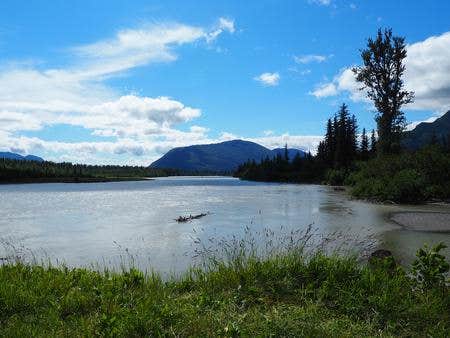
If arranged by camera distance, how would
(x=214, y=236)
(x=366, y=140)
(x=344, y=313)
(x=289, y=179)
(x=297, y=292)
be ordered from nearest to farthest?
(x=344, y=313) < (x=297, y=292) < (x=214, y=236) < (x=366, y=140) < (x=289, y=179)

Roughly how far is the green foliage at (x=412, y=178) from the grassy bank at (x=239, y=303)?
33.6 metres

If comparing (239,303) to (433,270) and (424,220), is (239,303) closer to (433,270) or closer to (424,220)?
(433,270)

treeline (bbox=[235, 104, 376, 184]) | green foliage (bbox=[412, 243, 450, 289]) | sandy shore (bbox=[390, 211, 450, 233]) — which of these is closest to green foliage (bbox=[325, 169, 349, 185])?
treeline (bbox=[235, 104, 376, 184])

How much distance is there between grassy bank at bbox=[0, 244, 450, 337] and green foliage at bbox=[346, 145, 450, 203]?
110ft

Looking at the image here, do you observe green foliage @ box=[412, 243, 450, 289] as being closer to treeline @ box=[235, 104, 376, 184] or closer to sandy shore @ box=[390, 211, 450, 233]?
sandy shore @ box=[390, 211, 450, 233]

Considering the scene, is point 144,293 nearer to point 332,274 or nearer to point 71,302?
point 71,302

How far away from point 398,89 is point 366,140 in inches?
3148

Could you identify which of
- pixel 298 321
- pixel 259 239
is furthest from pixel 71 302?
pixel 259 239

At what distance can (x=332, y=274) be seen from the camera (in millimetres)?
8781

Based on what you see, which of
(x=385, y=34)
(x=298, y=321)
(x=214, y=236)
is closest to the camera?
(x=298, y=321)

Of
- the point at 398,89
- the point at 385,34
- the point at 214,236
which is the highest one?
the point at 385,34

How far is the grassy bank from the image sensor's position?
6414 mm

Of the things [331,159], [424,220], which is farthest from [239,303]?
[331,159]

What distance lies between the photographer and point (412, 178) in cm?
4016
